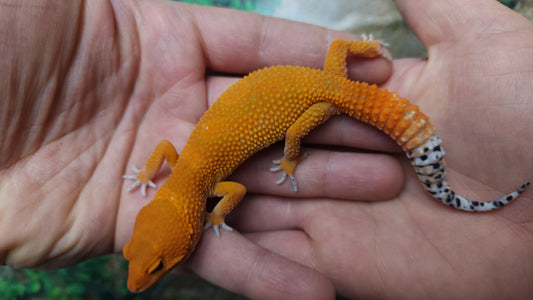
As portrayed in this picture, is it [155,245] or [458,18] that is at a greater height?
[458,18]

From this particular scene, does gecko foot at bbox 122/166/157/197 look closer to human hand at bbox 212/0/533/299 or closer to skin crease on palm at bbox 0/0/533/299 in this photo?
skin crease on palm at bbox 0/0/533/299

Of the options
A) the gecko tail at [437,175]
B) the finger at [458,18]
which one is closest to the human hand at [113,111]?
the gecko tail at [437,175]

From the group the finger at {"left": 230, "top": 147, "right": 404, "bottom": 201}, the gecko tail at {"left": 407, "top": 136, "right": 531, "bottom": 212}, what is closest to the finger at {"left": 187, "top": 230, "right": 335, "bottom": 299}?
the finger at {"left": 230, "top": 147, "right": 404, "bottom": 201}

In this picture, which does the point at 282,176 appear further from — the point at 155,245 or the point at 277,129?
the point at 155,245

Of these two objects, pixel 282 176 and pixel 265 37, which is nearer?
pixel 282 176

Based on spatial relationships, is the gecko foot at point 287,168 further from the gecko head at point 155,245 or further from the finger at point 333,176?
the gecko head at point 155,245

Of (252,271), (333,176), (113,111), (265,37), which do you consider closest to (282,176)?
(333,176)
